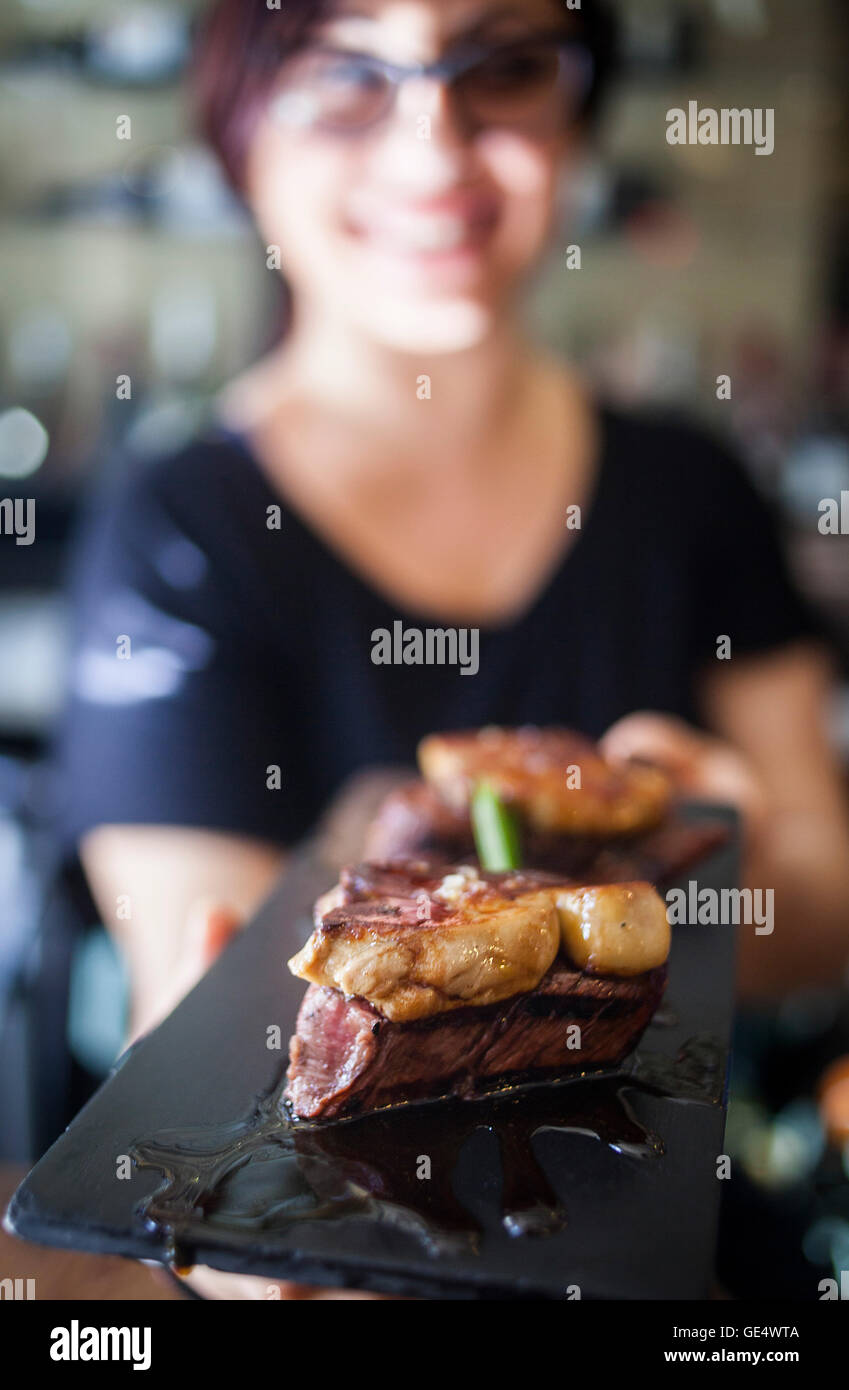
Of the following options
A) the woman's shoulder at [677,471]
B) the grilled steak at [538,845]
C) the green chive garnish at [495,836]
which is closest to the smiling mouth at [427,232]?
the woman's shoulder at [677,471]

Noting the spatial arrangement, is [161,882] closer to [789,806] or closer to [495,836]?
[495,836]

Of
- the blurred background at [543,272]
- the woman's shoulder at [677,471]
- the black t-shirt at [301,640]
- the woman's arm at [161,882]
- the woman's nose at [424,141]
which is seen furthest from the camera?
the blurred background at [543,272]

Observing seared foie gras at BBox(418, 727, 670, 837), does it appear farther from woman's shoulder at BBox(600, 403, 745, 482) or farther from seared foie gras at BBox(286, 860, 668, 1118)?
woman's shoulder at BBox(600, 403, 745, 482)

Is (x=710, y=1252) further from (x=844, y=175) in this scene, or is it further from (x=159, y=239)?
(x=844, y=175)

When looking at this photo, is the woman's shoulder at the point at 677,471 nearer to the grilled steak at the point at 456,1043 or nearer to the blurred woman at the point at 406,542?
the blurred woman at the point at 406,542

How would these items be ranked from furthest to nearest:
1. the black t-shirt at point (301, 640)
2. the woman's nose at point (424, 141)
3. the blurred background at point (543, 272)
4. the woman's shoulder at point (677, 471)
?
the blurred background at point (543, 272)
the woman's shoulder at point (677, 471)
the black t-shirt at point (301, 640)
the woman's nose at point (424, 141)

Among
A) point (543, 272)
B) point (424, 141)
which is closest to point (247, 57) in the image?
point (424, 141)
